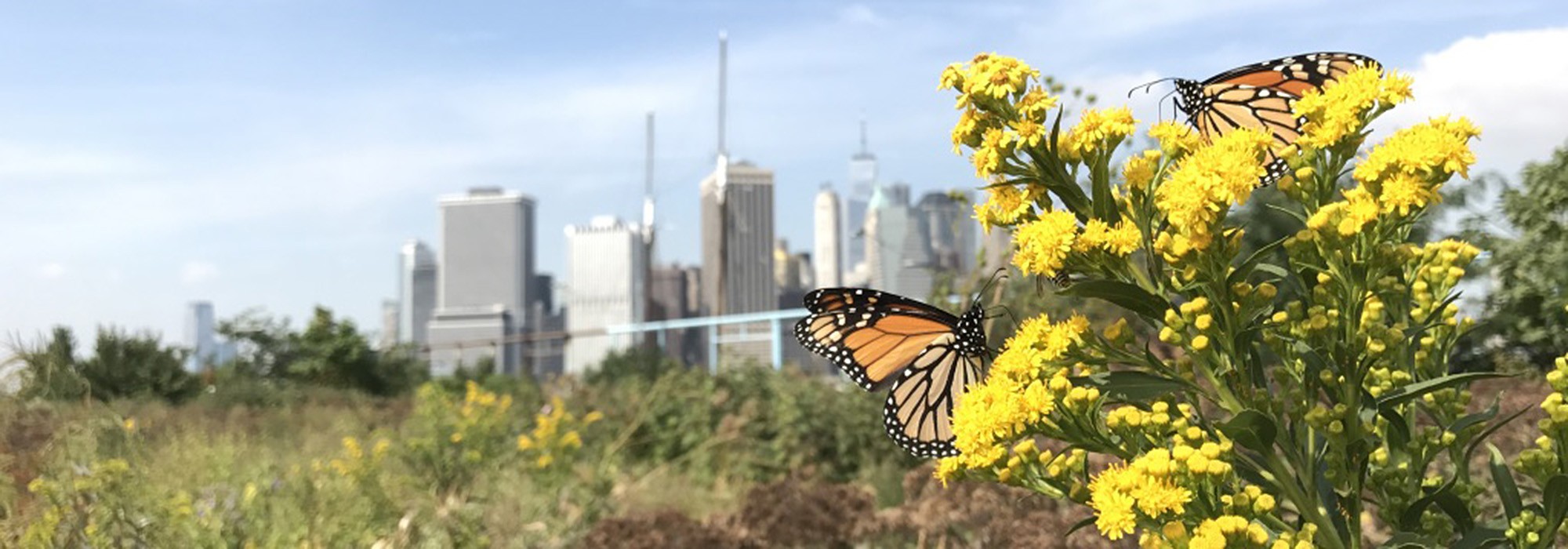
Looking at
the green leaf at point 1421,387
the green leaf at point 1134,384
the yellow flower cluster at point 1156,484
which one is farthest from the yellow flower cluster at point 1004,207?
Answer: the green leaf at point 1421,387

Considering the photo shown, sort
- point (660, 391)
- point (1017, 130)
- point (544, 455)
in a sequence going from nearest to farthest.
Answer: point (1017, 130), point (544, 455), point (660, 391)

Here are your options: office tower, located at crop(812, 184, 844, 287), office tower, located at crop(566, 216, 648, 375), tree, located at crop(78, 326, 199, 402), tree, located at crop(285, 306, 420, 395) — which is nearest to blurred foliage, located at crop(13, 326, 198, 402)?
tree, located at crop(78, 326, 199, 402)

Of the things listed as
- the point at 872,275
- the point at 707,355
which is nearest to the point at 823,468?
the point at 707,355

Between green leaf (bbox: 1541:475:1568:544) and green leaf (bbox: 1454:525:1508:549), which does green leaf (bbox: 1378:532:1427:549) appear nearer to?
green leaf (bbox: 1454:525:1508:549)

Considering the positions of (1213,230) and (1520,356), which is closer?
(1213,230)

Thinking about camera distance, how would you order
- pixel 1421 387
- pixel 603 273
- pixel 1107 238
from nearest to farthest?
pixel 1421 387 → pixel 1107 238 → pixel 603 273

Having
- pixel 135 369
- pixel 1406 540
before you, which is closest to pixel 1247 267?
pixel 1406 540

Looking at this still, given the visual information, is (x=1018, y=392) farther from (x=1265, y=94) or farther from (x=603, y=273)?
(x=603, y=273)

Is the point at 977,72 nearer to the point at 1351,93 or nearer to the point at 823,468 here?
the point at 1351,93
